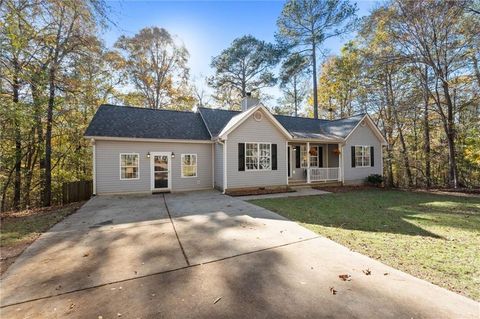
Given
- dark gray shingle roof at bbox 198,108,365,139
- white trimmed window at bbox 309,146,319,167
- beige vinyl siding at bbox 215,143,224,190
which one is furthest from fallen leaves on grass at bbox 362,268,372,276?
white trimmed window at bbox 309,146,319,167

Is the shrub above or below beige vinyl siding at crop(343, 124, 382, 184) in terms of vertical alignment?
below

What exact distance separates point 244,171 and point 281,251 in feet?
24.4

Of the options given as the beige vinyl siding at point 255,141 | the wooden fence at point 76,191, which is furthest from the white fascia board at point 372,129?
the wooden fence at point 76,191

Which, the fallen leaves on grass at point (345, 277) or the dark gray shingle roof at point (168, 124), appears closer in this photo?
the fallen leaves on grass at point (345, 277)

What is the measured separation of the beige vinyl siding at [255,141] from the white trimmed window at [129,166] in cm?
452

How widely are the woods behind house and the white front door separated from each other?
4848 mm

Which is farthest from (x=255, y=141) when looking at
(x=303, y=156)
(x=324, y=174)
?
(x=324, y=174)

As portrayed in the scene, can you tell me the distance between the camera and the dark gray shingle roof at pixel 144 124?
35.5 ft

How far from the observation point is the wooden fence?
995cm

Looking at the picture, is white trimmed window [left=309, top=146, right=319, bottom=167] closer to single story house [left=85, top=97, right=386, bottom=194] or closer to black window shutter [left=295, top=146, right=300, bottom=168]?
single story house [left=85, top=97, right=386, bottom=194]

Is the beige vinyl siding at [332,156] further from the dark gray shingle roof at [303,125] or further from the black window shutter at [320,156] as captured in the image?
the dark gray shingle roof at [303,125]

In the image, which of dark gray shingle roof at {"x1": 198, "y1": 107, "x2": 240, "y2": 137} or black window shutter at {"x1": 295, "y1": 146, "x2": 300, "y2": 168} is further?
black window shutter at {"x1": 295, "y1": 146, "x2": 300, "y2": 168}

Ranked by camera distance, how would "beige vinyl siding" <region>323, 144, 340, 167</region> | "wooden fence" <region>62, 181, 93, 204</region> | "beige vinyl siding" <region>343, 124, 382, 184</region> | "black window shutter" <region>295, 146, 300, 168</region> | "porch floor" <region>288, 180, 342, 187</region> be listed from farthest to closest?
"beige vinyl siding" <region>323, 144, 340, 167</region> → "black window shutter" <region>295, 146, 300, 168</region> → "beige vinyl siding" <region>343, 124, 382, 184</region> → "porch floor" <region>288, 180, 342, 187</region> → "wooden fence" <region>62, 181, 93, 204</region>

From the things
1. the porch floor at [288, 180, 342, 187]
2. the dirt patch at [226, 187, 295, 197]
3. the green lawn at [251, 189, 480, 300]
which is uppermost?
the porch floor at [288, 180, 342, 187]
